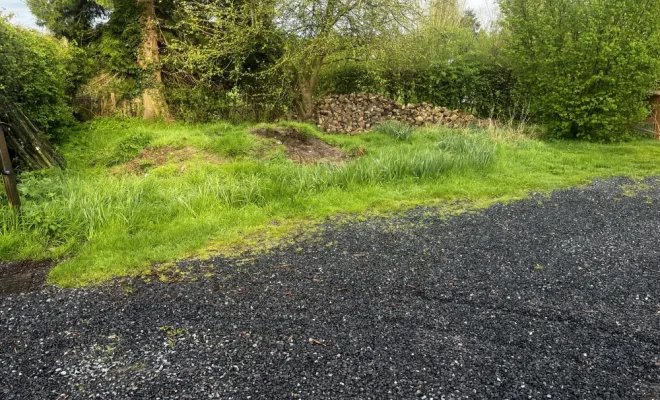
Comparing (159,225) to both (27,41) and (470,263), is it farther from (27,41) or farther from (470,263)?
(27,41)

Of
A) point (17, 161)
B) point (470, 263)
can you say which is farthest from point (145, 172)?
point (470, 263)

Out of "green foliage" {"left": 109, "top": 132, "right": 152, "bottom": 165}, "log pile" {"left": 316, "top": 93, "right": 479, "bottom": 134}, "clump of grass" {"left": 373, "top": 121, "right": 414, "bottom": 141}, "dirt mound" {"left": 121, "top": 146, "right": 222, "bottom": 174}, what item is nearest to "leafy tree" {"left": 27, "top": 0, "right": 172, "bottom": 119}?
"green foliage" {"left": 109, "top": 132, "right": 152, "bottom": 165}

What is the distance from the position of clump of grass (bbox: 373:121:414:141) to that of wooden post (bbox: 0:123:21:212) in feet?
23.0

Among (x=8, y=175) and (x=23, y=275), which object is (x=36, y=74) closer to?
(x=8, y=175)

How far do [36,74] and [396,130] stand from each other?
7.54m

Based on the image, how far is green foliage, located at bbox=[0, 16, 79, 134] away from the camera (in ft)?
26.1

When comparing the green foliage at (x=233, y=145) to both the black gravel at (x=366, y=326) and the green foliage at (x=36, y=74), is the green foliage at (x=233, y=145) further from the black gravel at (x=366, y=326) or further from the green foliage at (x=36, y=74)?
the black gravel at (x=366, y=326)

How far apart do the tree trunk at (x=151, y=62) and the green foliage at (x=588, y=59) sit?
29.8 feet

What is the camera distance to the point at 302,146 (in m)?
8.57

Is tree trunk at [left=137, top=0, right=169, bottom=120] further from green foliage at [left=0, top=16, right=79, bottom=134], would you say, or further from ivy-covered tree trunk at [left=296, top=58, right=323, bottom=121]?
ivy-covered tree trunk at [left=296, top=58, right=323, bottom=121]

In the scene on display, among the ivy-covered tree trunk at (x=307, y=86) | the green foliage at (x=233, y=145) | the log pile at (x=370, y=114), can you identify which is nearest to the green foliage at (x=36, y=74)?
the green foliage at (x=233, y=145)

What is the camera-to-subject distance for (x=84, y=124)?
10.4 metres

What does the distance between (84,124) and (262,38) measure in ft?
15.8

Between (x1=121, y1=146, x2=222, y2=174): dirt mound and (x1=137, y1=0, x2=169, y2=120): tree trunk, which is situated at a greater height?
(x1=137, y1=0, x2=169, y2=120): tree trunk
